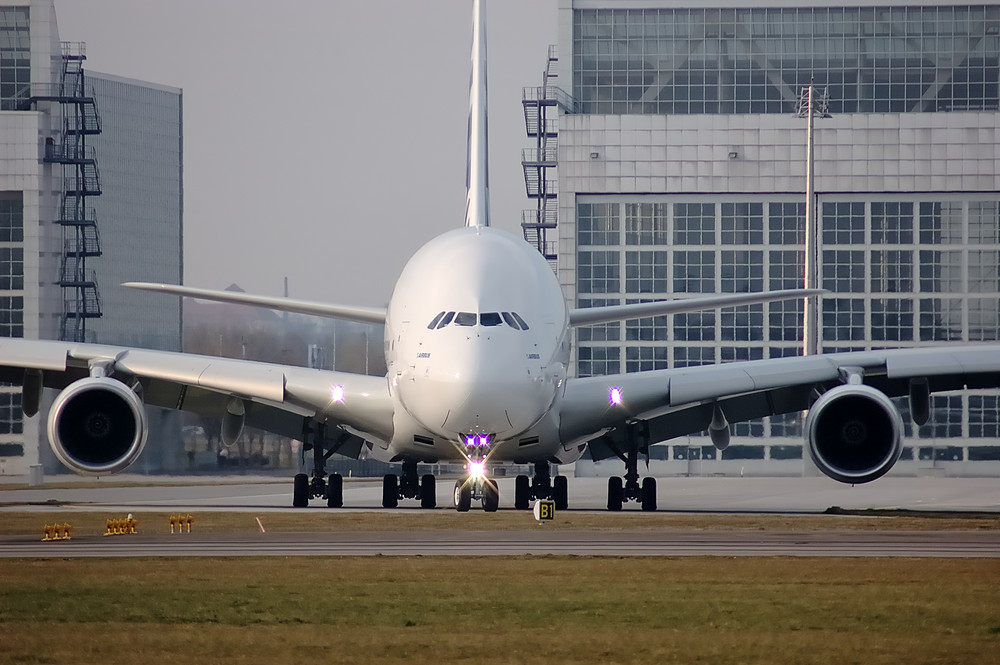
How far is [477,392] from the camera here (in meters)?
22.1

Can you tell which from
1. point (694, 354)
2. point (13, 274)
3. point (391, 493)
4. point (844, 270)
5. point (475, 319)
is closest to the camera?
point (475, 319)

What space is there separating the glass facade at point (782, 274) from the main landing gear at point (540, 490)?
32095mm

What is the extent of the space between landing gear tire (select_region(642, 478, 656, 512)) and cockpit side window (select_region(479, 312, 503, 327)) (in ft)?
19.9

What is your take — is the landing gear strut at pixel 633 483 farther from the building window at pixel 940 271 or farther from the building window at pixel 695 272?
the building window at pixel 940 271

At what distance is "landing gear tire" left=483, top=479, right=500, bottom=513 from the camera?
2523 centimetres

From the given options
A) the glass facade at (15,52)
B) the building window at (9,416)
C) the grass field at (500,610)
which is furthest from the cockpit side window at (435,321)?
the glass facade at (15,52)

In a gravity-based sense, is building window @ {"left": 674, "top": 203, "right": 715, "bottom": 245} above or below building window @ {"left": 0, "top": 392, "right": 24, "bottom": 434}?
above

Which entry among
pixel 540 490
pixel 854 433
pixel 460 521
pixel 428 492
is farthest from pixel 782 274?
pixel 460 521

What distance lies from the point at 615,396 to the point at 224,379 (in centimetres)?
615

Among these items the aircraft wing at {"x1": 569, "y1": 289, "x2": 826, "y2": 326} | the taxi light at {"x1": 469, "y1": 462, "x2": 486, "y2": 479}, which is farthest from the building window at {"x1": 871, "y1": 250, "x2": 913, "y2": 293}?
the taxi light at {"x1": 469, "y1": 462, "x2": 486, "y2": 479}

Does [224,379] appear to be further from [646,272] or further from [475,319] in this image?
[646,272]

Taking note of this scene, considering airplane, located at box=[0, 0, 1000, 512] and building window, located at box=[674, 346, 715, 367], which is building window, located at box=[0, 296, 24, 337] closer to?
building window, located at box=[674, 346, 715, 367]

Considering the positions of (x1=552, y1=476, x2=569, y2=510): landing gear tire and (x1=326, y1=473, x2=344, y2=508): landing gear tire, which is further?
(x1=552, y1=476, x2=569, y2=510): landing gear tire

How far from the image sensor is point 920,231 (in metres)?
60.2
